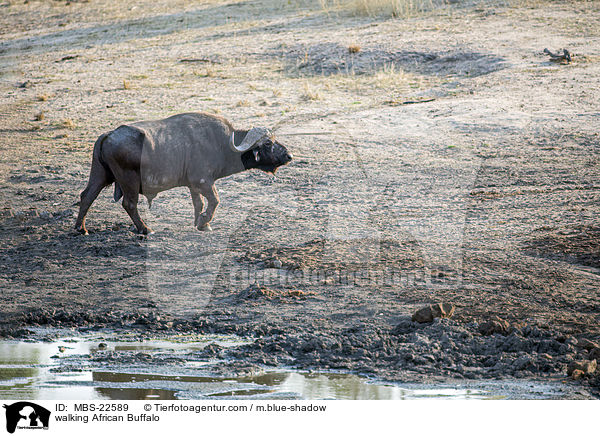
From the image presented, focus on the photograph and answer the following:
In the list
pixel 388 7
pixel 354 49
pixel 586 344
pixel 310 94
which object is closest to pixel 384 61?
pixel 354 49

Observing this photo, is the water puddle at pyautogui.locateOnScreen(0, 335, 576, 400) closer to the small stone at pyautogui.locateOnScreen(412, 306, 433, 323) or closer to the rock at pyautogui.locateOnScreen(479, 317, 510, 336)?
the rock at pyautogui.locateOnScreen(479, 317, 510, 336)

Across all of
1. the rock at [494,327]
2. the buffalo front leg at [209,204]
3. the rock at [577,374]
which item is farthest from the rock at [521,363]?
the buffalo front leg at [209,204]

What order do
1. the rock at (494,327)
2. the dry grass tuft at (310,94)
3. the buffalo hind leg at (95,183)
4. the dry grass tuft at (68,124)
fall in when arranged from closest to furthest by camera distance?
1. the rock at (494,327)
2. the buffalo hind leg at (95,183)
3. the dry grass tuft at (68,124)
4. the dry grass tuft at (310,94)

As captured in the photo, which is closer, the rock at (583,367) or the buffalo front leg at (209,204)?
the rock at (583,367)

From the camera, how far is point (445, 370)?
5871 millimetres

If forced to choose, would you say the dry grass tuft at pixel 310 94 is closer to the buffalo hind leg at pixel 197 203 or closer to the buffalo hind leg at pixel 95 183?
the buffalo hind leg at pixel 197 203

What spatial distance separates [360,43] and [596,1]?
21.2ft

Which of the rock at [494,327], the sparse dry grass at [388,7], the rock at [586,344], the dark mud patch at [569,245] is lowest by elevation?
the dark mud patch at [569,245]

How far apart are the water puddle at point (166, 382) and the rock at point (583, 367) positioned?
186 mm

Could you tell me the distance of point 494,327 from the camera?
251 inches

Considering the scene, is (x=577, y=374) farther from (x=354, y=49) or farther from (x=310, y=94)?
(x=354, y=49)

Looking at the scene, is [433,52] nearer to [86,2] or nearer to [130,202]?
[130,202]

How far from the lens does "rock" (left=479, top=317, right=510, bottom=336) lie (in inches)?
251
